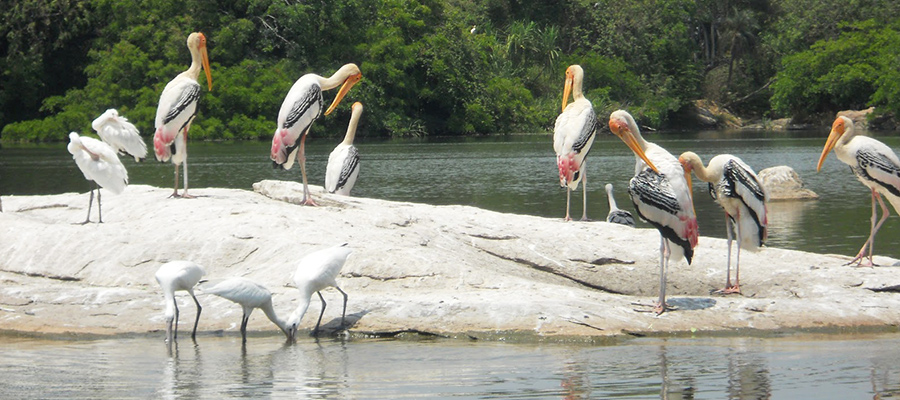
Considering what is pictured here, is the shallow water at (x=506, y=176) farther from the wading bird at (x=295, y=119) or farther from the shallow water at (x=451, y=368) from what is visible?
the shallow water at (x=451, y=368)

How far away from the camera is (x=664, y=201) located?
9.43 m

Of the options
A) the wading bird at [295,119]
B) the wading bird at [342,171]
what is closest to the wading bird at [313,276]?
the wading bird at [295,119]

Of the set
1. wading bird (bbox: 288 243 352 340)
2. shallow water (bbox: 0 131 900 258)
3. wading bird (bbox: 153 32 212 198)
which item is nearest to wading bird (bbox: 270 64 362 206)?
wading bird (bbox: 153 32 212 198)

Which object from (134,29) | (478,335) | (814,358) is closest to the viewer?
(814,358)

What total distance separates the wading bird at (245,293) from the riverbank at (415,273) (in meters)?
0.33

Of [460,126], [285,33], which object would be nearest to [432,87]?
[460,126]

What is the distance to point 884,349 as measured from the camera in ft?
29.6

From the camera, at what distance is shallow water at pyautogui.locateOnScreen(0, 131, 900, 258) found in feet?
61.2

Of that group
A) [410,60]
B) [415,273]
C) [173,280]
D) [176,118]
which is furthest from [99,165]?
[410,60]

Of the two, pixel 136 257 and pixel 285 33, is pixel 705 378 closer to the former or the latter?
pixel 136 257

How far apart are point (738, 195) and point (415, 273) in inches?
120

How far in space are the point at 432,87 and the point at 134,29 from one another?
13.6 metres

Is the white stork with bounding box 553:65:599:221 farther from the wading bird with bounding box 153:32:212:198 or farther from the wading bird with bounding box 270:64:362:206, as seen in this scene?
the wading bird with bounding box 153:32:212:198

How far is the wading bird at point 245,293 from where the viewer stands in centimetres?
920
